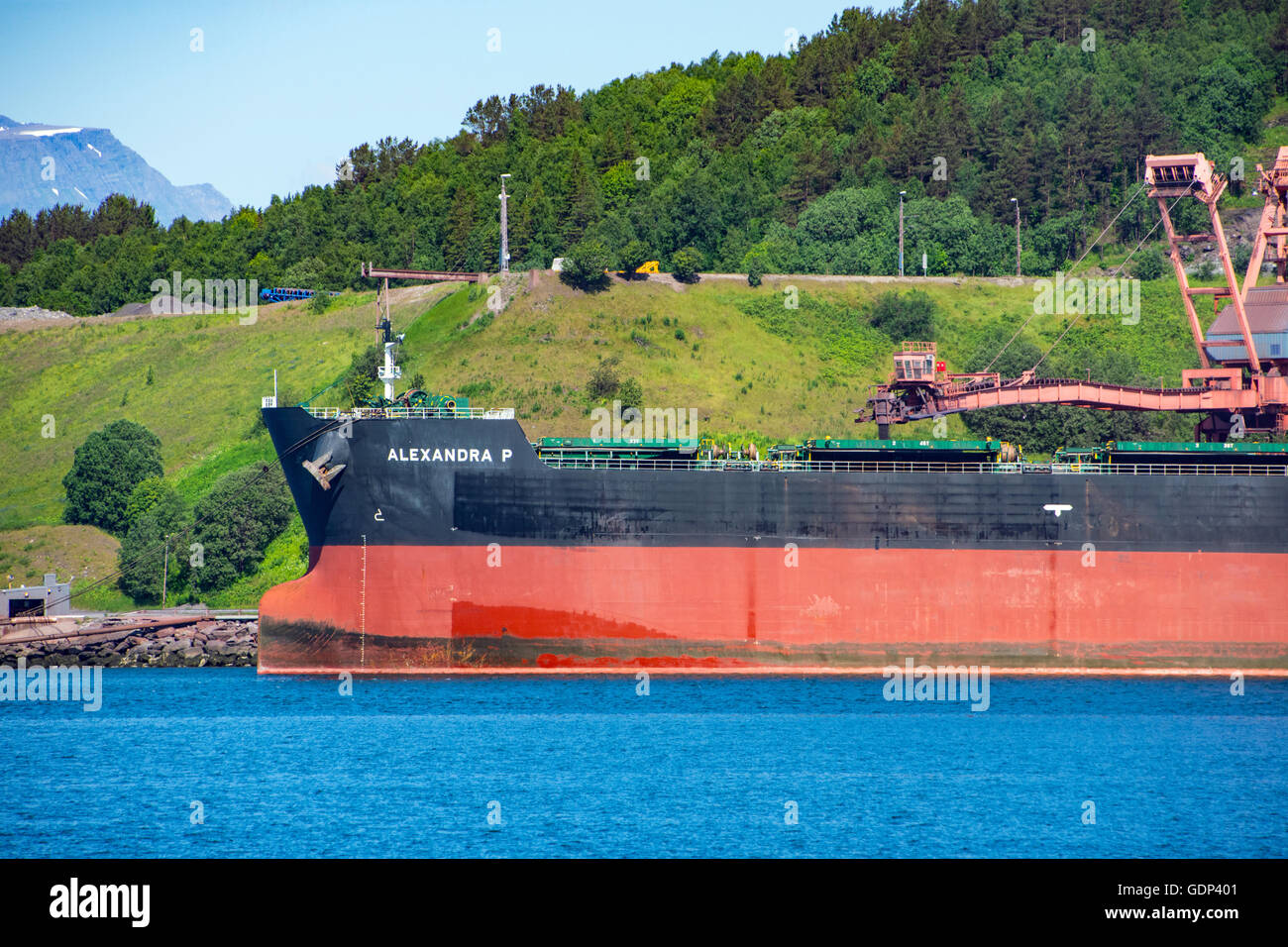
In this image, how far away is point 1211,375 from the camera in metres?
48.7

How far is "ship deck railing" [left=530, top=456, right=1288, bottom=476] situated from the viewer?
4353cm

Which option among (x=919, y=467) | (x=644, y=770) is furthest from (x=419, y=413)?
(x=919, y=467)

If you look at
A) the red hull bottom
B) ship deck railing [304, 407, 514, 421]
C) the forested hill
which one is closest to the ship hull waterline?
the red hull bottom

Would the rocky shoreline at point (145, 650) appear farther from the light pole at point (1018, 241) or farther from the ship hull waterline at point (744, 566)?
the light pole at point (1018, 241)

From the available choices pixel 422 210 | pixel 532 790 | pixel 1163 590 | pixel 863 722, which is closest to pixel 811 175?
pixel 422 210

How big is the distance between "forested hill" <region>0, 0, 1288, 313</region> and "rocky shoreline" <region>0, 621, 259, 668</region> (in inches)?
1920

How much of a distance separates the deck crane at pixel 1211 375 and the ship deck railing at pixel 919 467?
143 inches

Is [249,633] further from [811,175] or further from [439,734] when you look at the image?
[811,175]

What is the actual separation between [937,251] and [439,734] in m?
73.8

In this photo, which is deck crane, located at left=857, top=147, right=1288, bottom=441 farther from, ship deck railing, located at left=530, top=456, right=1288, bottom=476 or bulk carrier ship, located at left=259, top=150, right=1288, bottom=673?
bulk carrier ship, located at left=259, top=150, right=1288, bottom=673

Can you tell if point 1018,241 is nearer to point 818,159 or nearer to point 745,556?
point 818,159

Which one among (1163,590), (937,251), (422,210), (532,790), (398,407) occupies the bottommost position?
(532,790)

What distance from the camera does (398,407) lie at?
43344mm

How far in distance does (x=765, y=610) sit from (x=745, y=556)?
1875mm
